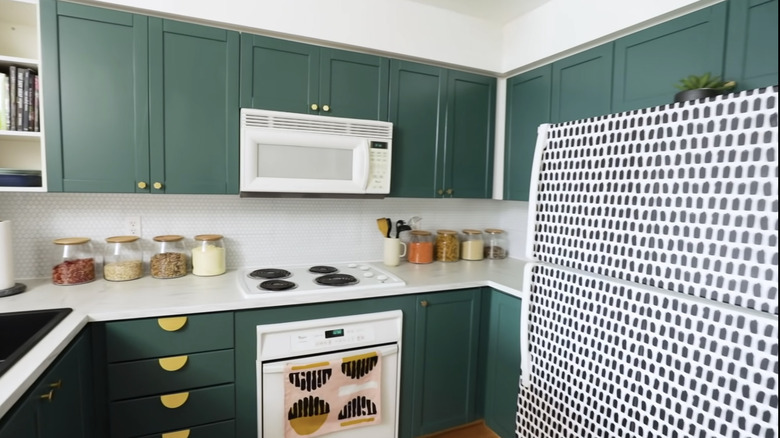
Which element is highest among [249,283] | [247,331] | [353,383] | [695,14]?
[695,14]

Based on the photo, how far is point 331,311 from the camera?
1.76m

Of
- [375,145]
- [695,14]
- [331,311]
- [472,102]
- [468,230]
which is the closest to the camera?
[695,14]

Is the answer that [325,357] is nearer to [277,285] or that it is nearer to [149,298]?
[277,285]

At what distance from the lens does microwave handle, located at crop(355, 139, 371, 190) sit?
2047mm

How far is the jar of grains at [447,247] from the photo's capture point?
2.56 m

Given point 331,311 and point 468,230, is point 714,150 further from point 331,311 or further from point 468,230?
point 468,230

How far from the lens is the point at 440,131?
2332mm

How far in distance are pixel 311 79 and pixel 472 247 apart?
148 cm

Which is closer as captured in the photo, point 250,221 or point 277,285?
point 277,285

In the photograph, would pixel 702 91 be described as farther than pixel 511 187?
No

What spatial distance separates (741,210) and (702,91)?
72 centimetres

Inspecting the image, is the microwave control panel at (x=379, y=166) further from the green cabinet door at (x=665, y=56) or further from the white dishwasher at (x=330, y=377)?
the green cabinet door at (x=665, y=56)

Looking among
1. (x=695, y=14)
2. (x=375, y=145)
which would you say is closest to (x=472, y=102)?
(x=375, y=145)

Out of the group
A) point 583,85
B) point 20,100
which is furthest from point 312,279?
point 583,85
